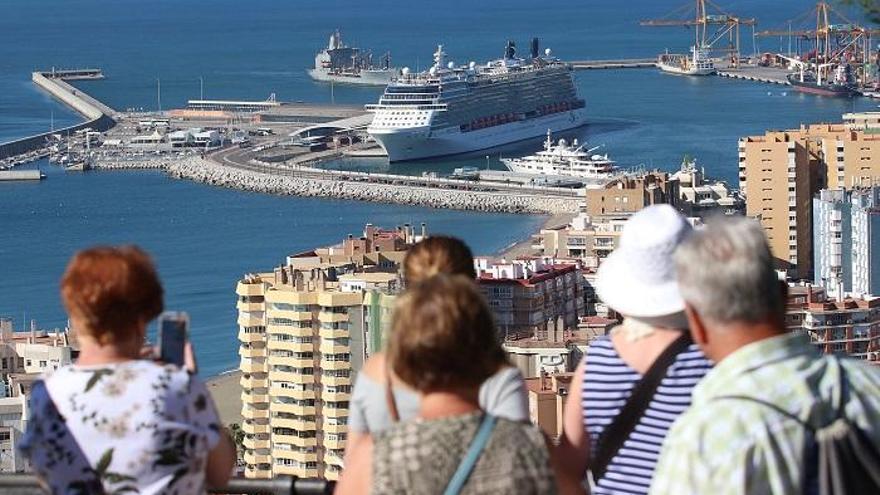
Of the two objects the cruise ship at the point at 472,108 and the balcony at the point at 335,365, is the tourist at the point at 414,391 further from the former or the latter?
the cruise ship at the point at 472,108

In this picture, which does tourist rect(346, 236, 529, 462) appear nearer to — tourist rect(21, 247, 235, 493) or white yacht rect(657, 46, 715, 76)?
tourist rect(21, 247, 235, 493)

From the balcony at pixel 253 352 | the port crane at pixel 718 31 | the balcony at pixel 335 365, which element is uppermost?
the port crane at pixel 718 31

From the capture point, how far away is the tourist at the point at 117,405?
68.9 inches

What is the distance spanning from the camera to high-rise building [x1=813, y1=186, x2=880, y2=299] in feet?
52.3

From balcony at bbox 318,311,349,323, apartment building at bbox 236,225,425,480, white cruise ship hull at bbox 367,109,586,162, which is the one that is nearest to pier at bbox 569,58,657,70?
white cruise ship hull at bbox 367,109,586,162

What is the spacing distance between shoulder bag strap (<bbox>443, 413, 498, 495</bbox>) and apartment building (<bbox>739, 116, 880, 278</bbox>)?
16521 mm

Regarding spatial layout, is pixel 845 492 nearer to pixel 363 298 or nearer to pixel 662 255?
pixel 662 255

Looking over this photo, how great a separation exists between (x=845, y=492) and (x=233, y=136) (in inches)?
1228

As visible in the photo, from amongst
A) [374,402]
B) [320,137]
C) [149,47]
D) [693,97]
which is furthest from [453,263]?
[149,47]

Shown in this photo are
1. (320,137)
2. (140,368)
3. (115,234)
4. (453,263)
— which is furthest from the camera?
(320,137)

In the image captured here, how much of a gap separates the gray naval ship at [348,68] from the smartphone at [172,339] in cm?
4250

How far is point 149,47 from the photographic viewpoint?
56719 mm

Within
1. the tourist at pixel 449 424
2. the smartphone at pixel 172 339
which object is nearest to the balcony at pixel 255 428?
the smartphone at pixel 172 339

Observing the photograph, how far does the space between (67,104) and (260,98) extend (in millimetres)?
3391
